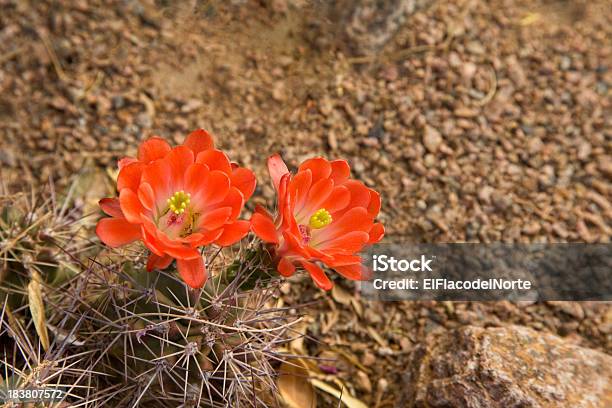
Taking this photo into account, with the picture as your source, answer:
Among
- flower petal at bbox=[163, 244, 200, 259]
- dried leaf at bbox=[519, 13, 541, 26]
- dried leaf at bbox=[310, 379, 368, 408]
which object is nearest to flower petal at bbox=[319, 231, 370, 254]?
flower petal at bbox=[163, 244, 200, 259]

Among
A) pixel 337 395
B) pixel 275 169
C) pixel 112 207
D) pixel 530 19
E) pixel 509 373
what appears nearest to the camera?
pixel 112 207

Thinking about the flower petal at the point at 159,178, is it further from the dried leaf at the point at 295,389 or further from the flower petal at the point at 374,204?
the dried leaf at the point at 295,389

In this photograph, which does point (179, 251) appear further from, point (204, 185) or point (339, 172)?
point (339, 172)

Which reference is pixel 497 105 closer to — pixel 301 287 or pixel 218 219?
pixel 301 287

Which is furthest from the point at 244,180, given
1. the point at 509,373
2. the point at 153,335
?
the point at 509,373

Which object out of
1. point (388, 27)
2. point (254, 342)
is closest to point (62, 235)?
point (254, 342)

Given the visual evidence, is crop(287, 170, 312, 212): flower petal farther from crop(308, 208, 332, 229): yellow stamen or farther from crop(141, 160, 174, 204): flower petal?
crop(141, 160, 174, 204): flower petal
